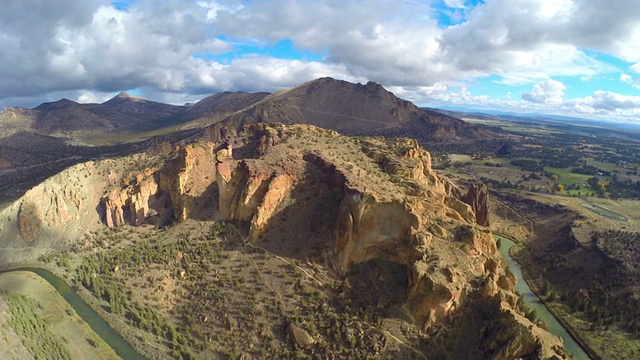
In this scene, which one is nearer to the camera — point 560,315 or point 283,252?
point 283,252

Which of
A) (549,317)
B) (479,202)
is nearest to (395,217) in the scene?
(549,317)

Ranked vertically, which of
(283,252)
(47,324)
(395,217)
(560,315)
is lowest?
(560,315)

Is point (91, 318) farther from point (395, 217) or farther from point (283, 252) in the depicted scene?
point (395, 217)

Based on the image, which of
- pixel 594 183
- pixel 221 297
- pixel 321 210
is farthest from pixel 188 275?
pixel 594 183

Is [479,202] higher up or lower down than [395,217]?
lower down

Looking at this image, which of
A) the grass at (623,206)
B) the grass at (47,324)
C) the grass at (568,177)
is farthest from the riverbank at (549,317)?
the grass at (568,177)

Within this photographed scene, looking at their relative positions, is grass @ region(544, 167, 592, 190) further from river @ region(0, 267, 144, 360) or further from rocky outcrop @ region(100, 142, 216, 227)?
river @ region(0, 267, 144, 360)

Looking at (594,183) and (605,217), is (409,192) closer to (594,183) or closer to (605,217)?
(605,217)

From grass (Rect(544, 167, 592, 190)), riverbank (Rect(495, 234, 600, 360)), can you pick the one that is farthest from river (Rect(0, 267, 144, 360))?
grass (Rect(544, 167, 592, 190))
